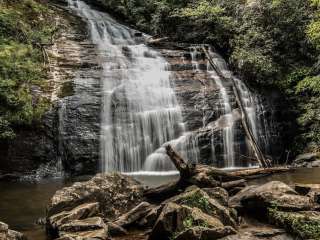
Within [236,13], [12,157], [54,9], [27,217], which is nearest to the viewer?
[27,217]

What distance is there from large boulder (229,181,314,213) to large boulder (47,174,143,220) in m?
2.37

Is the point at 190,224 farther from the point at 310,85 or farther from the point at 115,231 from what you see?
the point at 310,85

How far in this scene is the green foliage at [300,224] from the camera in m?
6.20

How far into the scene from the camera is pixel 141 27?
27875 mm

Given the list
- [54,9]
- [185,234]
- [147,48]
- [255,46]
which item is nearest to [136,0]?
[54,9]

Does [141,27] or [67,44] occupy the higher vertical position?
[141,27]

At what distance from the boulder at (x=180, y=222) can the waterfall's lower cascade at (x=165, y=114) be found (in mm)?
8755

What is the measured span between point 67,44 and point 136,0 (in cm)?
1007

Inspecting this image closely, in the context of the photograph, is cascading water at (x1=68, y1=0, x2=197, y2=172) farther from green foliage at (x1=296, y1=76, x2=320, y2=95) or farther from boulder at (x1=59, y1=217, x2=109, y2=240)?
boulder at (x1=59, y1=217, x2=109, y2=240)

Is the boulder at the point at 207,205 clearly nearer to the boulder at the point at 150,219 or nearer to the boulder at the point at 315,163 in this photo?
the boulder at the point at 150,219

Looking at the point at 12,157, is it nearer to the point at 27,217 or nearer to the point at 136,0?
the point at 27,217

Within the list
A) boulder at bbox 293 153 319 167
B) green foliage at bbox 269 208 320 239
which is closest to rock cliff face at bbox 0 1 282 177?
boulder at bbox 293 153 319 167

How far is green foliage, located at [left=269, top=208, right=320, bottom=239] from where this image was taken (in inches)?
244

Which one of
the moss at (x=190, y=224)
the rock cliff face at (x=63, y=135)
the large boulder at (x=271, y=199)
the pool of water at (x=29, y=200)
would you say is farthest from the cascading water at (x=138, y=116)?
the moss at (x=190, y=224)
